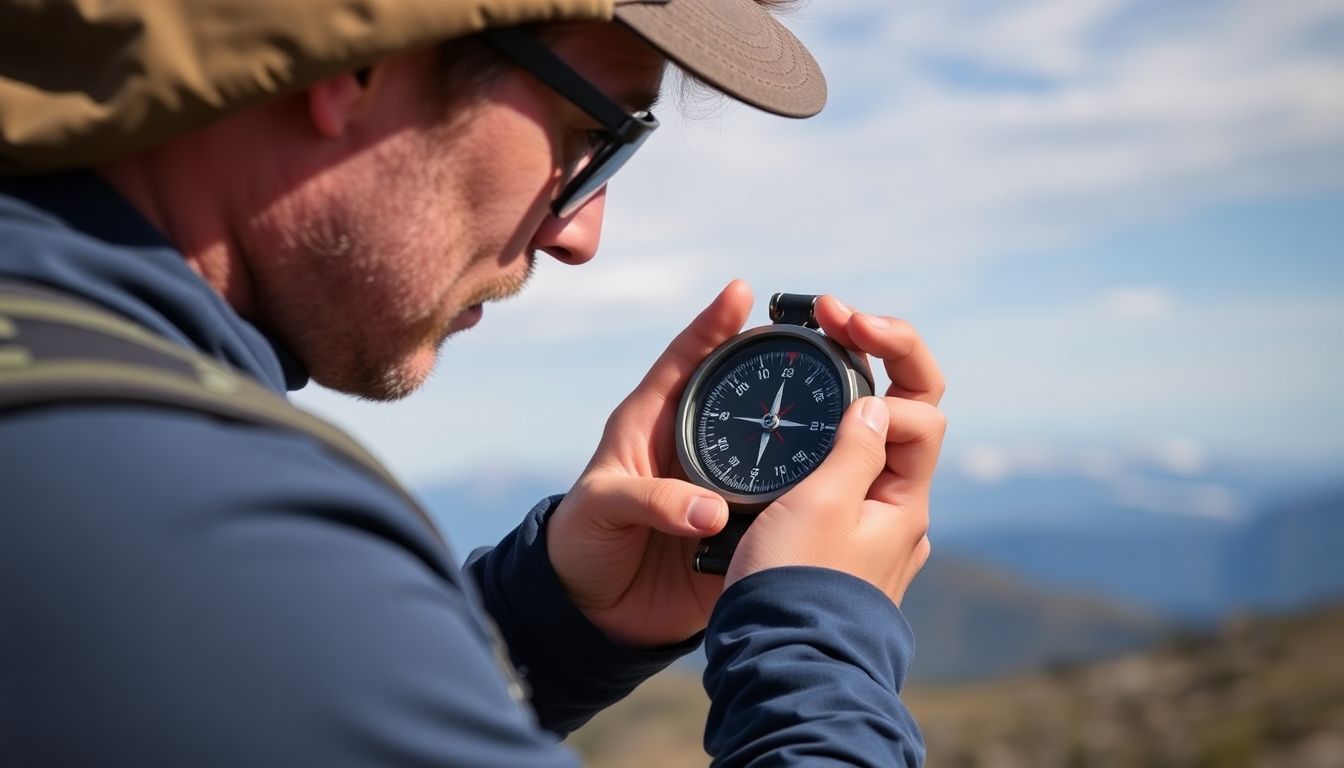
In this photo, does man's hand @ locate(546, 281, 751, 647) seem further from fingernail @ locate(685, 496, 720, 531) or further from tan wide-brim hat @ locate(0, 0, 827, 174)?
tan wide-brim hat @ locate(0, 0, 827, 174)

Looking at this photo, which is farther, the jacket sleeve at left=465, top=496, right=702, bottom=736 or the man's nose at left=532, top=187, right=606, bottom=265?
the jacket sleeve at left=465, top=496, right=702, bottom=736

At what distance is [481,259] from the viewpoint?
9.52 feet

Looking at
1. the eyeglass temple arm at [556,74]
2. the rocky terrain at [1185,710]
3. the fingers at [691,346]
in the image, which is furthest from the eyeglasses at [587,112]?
the rocky terrain at [1185,710]

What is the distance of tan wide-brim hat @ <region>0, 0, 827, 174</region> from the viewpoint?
84.1 inches

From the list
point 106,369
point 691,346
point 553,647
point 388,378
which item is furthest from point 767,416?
point 106,369

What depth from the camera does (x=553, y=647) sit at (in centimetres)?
393

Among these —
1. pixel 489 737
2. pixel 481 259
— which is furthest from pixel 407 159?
pixel 489 737

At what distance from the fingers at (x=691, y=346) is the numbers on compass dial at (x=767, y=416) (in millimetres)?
82

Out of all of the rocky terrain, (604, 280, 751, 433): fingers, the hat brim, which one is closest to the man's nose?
the hat brim

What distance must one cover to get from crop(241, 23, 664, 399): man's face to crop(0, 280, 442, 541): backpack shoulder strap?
63 cm

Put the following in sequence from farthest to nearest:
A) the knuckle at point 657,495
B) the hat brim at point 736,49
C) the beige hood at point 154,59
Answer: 1. the knuckle at point 657,495
2. the hat brim at point 736,49
3. the beige hood at point 154,59

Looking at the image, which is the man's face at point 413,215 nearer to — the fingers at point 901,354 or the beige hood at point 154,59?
the beige hood at point 154,59

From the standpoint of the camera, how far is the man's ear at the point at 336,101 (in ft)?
7.73

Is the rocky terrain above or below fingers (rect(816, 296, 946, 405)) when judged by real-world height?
Answer: above
